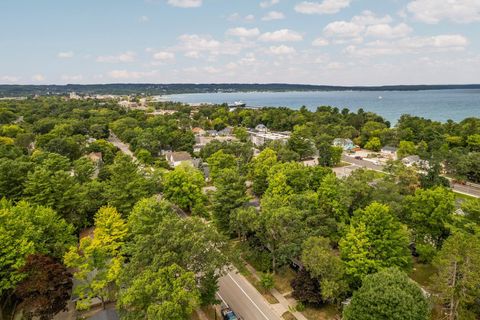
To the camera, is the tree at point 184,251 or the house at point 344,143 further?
the house at point 344,143

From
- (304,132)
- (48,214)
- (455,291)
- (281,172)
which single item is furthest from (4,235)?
(304,132)

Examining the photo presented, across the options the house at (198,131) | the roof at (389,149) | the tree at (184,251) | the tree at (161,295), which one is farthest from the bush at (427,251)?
the house at (198,131)

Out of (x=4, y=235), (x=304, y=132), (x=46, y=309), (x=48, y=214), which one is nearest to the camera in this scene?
(x=46, y=309)

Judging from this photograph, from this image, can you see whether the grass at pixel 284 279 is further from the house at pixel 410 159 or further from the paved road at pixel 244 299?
the house at pixel 410 159

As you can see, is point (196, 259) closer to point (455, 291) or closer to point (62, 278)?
point (62, 278)

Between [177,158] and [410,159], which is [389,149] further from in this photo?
[177,158]

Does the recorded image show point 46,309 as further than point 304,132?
No
